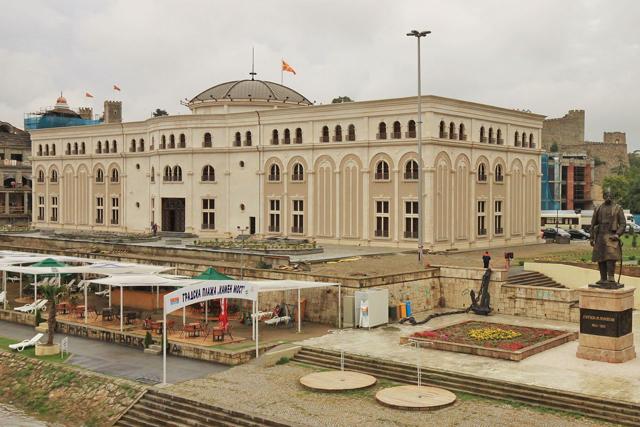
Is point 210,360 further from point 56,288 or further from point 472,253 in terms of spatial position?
point 472,253

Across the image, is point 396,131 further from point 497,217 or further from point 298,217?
point 497,217

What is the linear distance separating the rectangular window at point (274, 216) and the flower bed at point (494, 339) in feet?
95.8

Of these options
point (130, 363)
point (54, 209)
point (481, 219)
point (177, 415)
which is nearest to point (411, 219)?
Answer: point (481, 219)

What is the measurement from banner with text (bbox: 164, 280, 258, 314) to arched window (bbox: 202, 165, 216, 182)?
34.5m

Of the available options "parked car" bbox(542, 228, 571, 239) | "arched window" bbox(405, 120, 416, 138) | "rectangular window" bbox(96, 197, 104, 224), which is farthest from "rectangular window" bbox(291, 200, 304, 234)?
"rectangular window" bbox(96, 197, 104, 224)

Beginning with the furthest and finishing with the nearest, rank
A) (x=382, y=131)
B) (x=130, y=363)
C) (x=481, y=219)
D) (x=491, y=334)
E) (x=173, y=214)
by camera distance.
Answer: (x=173, y=214), (x=481, y=219), (x=382, y=131), (x=491, y=334), (x=130, y=363)

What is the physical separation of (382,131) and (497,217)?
11.3 metres

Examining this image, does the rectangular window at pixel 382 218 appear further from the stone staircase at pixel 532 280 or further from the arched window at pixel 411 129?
the stone staircase at pixel 532 280

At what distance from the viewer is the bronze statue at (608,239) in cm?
2666

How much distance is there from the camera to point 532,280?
38875 millimetres

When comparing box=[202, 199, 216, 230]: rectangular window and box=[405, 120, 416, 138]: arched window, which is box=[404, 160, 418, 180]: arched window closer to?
box=[405, 120, 416, 138]: arched window

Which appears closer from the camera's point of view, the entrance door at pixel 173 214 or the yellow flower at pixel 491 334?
the yellow flower at pixel 491 334

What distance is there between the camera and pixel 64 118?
328 feet

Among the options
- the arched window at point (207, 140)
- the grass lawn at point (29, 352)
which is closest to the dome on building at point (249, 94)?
the arched window at point (207, 140)
